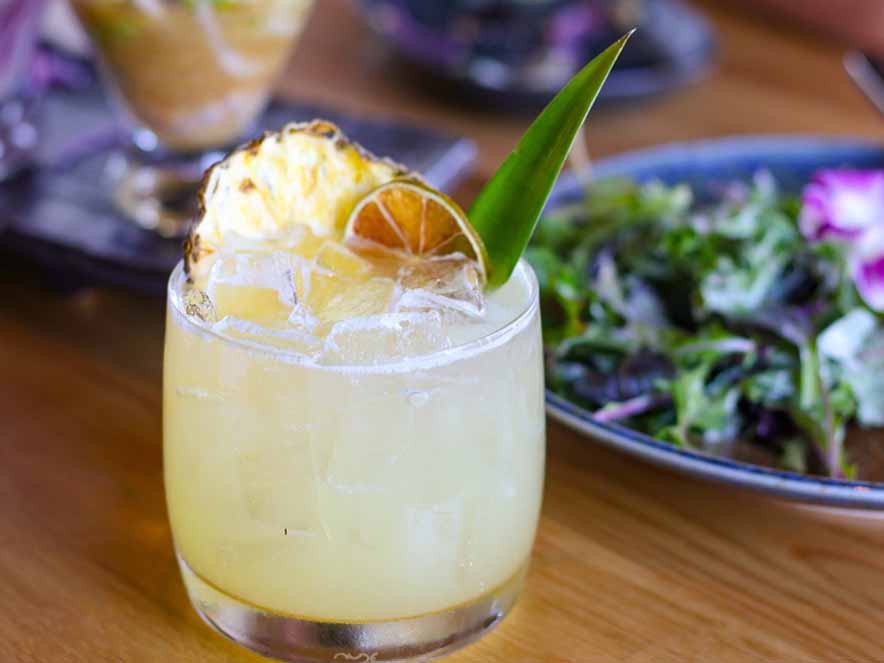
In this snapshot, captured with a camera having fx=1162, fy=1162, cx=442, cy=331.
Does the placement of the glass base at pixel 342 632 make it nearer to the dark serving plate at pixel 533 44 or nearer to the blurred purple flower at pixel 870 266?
the blurred purple flower at pixel 870 266

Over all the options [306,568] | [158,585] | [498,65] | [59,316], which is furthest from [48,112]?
[306,568]

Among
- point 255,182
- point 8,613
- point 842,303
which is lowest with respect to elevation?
point 8,613

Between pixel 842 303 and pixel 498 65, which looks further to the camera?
pixel 498 65

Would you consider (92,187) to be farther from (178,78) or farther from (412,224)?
(412,224)

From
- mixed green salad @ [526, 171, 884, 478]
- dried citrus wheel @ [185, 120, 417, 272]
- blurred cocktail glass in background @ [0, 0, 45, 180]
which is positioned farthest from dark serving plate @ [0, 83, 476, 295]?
dried citrus wheel @ [185, 120, 417, 272]

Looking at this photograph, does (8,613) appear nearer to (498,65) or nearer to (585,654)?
(585,654)

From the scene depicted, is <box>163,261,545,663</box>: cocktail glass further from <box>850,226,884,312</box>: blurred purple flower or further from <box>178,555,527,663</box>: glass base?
<box>850,226,884,312</box>: blurred purple flower
